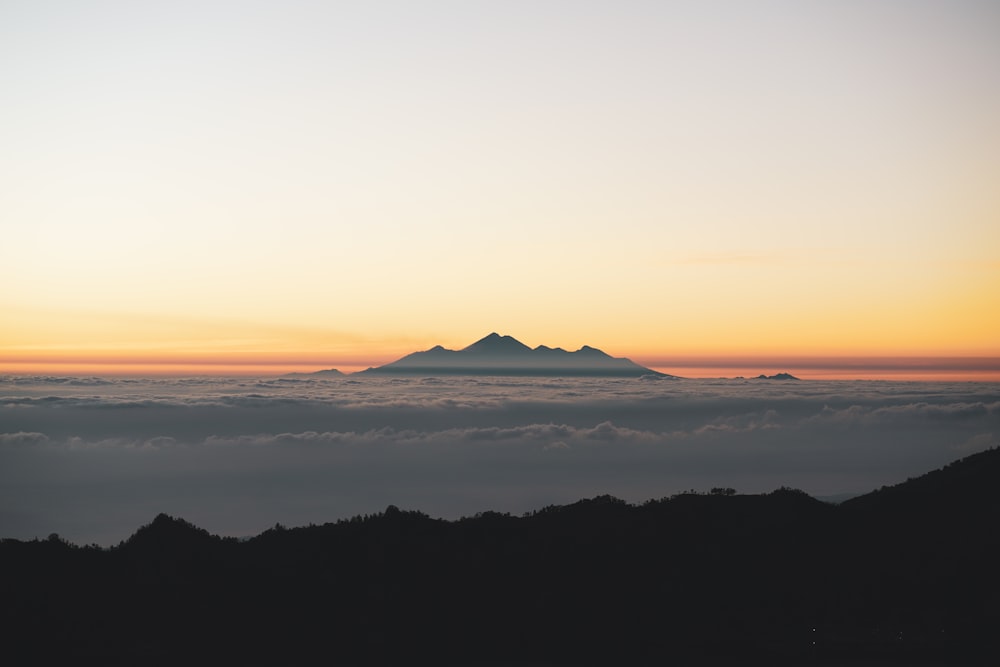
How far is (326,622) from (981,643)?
22.0 m

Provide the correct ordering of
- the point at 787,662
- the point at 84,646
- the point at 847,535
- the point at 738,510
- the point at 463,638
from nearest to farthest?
the point at 787,662, the point at 84,646, the point at 463,638, the point at 847,535, the point at 738,510

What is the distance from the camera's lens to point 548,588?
120 ft

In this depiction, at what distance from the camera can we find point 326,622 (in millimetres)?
34188

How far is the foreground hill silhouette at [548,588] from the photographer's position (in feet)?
102

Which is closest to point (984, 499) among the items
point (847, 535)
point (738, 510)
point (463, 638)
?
point (847, 535)

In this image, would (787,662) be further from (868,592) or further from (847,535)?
(847,535)

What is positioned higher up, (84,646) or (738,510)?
(738,510)

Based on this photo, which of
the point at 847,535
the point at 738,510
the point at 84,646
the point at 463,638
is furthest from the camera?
the point at 738,510

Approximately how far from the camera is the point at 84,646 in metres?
30.8

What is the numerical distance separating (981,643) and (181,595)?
27739mm

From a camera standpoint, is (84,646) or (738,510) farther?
(738,510)

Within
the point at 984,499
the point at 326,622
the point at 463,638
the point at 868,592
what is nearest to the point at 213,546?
the point at 326,622

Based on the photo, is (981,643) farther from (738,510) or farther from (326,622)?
(326,622)

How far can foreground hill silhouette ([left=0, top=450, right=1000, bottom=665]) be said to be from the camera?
31.2m
